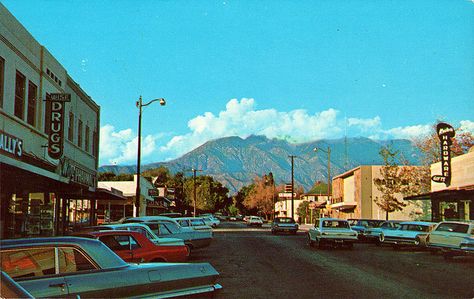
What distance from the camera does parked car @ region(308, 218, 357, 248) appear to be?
2494 centimetres

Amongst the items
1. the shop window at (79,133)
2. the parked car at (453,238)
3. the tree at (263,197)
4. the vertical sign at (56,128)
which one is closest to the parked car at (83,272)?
the vertical sign at (56,128)

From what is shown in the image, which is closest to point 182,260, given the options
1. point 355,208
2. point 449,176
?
point 449,176

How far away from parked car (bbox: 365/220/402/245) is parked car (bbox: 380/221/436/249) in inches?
30.9

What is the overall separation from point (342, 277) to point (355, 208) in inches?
2156

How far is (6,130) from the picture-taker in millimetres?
17188

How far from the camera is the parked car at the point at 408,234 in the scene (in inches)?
1017

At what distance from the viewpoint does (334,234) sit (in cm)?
2495

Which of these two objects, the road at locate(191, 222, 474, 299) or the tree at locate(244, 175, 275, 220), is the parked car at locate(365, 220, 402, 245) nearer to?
the road at locate(191, 222, 474, 299)

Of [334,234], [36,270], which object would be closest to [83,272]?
[36,270]

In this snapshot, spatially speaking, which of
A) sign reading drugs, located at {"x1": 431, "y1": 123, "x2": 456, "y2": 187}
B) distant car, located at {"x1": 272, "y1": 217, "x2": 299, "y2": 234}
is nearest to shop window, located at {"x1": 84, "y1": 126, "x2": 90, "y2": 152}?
distant car, located at {"x1": 272, "y1": 217, "x2": 299, "y2": 234}

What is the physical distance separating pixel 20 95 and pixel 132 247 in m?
10.3

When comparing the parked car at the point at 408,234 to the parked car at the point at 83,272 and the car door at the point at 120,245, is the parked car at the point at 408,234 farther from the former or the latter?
the parked car at the point at 83,272

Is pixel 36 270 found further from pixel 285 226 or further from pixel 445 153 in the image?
pixel 285 226

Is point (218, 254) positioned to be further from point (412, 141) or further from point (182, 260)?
point (412, 141)
